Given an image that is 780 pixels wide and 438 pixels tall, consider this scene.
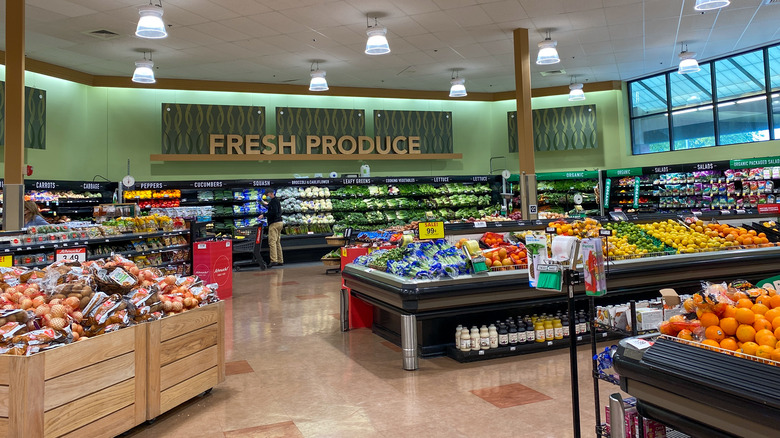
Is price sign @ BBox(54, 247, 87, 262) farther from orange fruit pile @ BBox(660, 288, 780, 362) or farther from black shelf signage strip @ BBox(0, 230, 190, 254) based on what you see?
orange fruit pile @ BBox(660, 288, 780, 362)

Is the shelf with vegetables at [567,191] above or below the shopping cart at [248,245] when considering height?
above

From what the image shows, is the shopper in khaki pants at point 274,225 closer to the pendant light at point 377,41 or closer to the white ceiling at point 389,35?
the white ceiling at point 389,35

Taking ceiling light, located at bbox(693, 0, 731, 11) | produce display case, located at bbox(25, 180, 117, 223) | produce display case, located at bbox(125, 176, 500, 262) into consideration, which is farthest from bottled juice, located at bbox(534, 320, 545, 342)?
produce display case, located at bbox(25, 180, 117, 223)

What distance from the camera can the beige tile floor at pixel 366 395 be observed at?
10.2ft

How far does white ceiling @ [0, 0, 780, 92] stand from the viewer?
329 inches

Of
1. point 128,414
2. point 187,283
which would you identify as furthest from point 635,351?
point 187,283

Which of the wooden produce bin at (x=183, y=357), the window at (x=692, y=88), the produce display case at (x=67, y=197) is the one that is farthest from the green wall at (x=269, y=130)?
the wooden produce bin at (x=183, y=357)

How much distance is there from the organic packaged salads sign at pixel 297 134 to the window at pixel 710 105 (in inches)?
202

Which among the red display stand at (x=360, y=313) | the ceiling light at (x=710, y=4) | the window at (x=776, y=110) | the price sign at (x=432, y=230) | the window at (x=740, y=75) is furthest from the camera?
the window at (x=740, y=75)

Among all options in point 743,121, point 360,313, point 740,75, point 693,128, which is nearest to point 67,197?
point 360,313

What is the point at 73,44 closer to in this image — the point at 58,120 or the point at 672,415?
the point at 58,120

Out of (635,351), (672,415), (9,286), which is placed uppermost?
(9,286)

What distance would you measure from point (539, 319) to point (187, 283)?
296cm

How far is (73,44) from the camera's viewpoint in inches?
380
